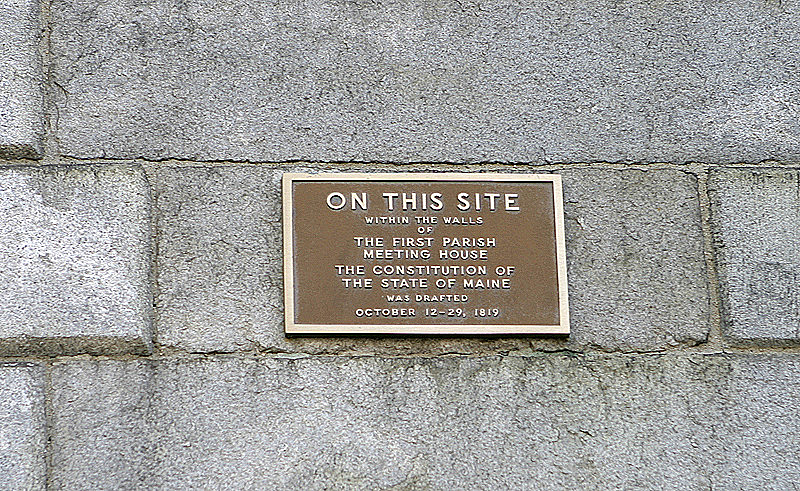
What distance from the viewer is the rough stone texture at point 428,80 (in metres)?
3.29

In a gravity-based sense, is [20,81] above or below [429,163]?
above

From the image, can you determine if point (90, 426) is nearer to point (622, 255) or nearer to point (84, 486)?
point (84, 486)

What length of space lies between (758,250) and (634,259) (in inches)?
16.0

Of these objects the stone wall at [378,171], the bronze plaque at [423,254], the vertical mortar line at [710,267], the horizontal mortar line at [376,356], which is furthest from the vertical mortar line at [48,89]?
the vertical mortar line at [710,267]

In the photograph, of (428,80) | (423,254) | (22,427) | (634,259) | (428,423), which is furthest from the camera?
(428,80)

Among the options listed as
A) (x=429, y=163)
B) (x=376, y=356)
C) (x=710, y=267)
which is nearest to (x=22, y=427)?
(x=376, y=356)

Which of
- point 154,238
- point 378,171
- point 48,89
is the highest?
point 48,89

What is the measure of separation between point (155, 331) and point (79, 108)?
30.3 inches

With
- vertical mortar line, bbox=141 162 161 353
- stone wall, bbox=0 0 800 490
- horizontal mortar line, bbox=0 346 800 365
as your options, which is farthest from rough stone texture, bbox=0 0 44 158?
horizontal mortar line, bbox=0 346 800 365

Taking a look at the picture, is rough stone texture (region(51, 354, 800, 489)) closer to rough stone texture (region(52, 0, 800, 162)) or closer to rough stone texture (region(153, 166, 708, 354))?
rough stone texture (region(153, 166, 708, 354))

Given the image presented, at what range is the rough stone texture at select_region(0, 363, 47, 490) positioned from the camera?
2.92 meters

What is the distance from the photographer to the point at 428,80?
341 cm

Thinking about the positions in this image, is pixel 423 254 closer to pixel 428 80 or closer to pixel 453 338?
pixel 453 338

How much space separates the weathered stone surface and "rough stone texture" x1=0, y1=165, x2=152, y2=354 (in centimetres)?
134
